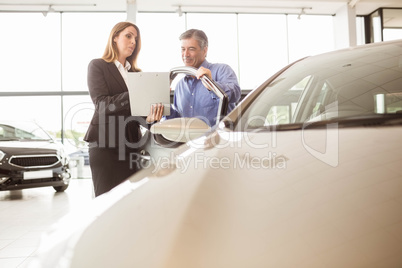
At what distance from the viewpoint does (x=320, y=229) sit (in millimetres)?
487

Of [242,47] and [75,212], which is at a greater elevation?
[242,47]

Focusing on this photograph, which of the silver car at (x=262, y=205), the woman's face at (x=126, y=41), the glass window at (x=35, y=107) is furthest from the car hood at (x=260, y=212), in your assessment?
the glass window at (x=35, y=107)

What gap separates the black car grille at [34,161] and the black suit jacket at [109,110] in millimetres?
3557

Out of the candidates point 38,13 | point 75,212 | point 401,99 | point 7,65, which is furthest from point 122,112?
point 38,13

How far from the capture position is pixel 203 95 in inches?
68.2

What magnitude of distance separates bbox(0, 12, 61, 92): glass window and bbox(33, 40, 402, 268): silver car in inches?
289

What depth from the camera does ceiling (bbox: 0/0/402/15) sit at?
7.50 meters

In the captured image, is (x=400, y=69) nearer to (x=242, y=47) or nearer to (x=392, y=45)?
(x=392, y=45)

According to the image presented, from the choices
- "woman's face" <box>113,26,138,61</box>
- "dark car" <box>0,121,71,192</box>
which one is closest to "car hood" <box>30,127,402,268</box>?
"woman's face" <box>113,26,138,61</box>

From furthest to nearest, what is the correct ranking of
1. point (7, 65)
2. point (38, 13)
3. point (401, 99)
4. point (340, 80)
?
point (38, 13), point (7, 65), point (340, 80), point (401, 99)

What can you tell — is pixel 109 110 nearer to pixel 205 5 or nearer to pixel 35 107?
pixel 35 107

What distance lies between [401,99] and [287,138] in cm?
42

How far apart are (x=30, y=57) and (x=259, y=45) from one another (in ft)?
16.4

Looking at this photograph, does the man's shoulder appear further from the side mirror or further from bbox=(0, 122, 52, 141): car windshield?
bbox=(0, 122, 52, 141): car windshield
